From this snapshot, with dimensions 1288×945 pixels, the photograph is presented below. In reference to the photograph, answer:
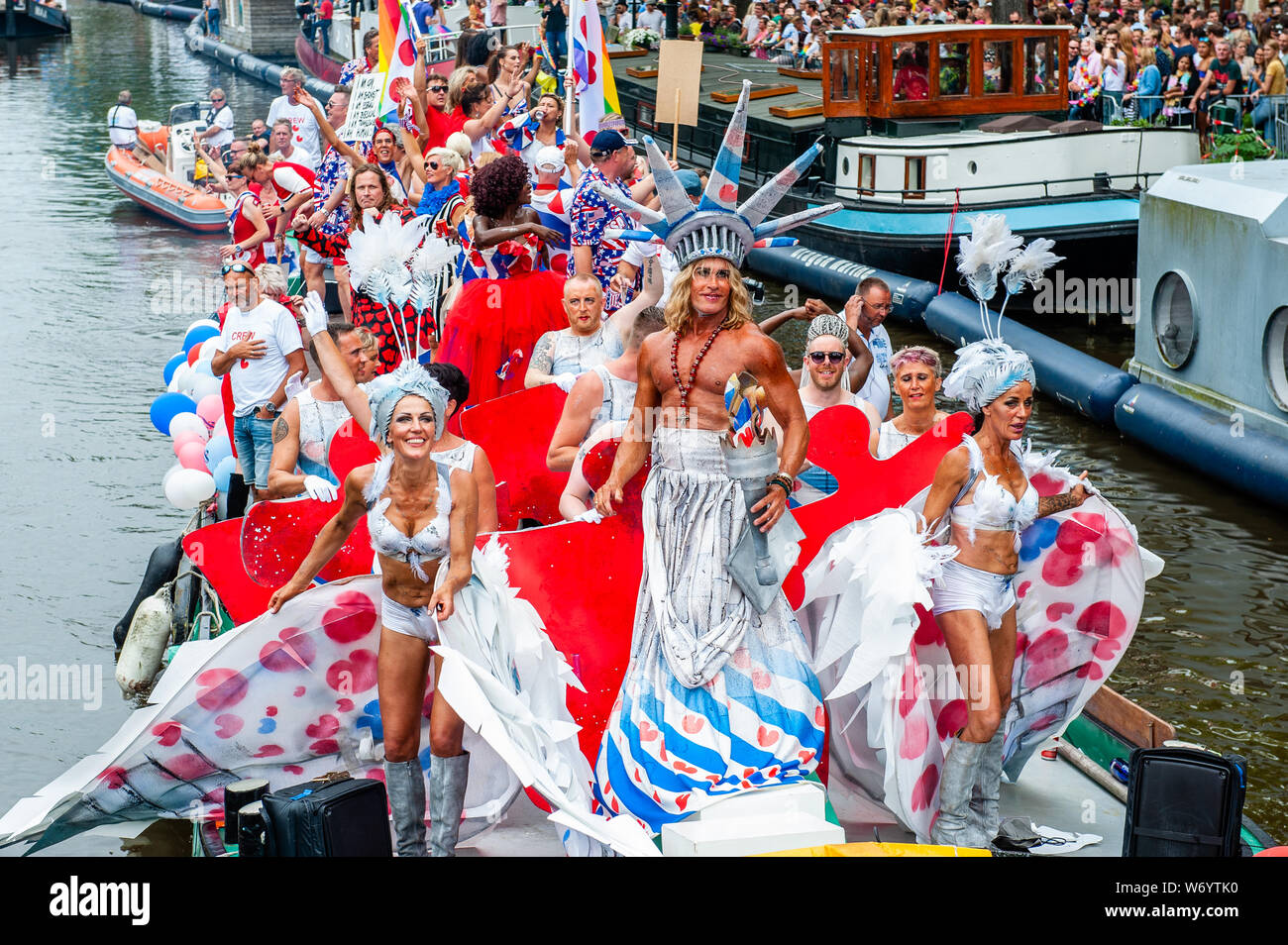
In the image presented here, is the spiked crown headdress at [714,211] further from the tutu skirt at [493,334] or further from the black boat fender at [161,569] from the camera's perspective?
the black boat fender at [161,569]

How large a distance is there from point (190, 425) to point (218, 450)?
95 cm

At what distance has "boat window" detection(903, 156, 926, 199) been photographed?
18.3 metres

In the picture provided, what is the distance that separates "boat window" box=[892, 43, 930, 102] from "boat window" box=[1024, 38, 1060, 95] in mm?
1311

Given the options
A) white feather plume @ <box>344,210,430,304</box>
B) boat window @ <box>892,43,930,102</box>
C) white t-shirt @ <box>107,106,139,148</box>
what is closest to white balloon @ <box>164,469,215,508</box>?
white feather plume @ <box>344,210,430,304</box>

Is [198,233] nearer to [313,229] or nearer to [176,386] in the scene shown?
[176,386]

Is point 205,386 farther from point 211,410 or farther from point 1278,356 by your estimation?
point 1278,356

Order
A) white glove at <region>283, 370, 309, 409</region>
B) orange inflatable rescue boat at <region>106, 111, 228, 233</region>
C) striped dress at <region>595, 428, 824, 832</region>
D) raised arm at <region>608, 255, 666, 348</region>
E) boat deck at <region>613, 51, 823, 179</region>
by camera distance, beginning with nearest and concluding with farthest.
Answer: striped dress at <region>595, 428, 824, 832</region> < raised arm at <region>608, 255, 666, 348</region> < white glove at <region>283, 370, 309, 409</region> < boat deck at <region>613, 51, 823, 179</region> < orange inflatable rescue boat at <region>106, 111, 228, 233</region>

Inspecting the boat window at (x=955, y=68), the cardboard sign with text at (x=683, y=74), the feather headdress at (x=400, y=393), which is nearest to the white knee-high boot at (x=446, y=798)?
the feather headdress at (x=400, y=393)

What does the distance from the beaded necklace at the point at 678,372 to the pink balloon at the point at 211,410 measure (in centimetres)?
675

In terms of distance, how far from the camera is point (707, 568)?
5535 millimetres

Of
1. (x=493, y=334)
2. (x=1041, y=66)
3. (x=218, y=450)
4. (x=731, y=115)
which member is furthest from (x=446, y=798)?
(x=731, y=115)

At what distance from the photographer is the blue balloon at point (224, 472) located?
10.2 meters

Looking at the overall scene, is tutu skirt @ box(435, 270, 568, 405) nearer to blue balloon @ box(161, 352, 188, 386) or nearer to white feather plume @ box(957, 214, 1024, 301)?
white feather plume @ box(957, 214, 1024, 301)

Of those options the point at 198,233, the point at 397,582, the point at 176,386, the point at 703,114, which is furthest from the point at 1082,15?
the point at 397,582
